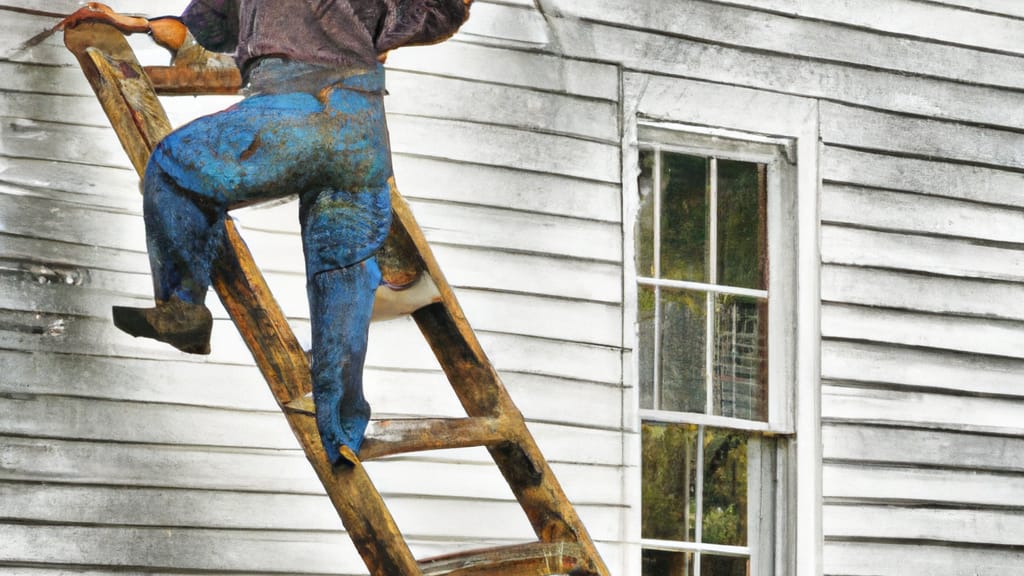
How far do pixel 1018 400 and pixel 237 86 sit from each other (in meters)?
3.72

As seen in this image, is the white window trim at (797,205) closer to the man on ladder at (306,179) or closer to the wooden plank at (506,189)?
the wooden plank at (506,189)

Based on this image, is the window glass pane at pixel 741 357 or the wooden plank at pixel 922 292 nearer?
the window glass pane at pixel 741 357

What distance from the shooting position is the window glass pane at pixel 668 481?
19.4 feet

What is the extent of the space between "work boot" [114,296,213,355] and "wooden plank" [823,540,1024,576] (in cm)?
323

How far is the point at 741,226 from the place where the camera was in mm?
6281

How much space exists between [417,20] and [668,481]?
2.61 metres

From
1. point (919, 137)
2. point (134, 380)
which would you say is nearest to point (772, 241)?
point (919, 137)

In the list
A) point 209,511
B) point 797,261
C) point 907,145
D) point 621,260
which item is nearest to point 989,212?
point 907,145

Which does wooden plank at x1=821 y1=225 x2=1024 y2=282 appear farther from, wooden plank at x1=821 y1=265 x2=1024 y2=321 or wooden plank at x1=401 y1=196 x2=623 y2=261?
wooden plank at x1=401 y1=196 x2=623 y2=261

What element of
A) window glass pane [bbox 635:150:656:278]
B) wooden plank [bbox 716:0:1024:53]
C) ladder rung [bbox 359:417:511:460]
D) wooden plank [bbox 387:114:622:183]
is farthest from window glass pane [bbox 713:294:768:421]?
ladder rung [bbox 359:417:511:460]

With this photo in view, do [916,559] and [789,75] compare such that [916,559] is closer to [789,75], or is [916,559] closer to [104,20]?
[789,75]

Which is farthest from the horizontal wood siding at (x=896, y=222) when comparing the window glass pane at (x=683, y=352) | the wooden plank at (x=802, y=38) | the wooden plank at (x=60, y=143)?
the wooden plank at (x=60, y=143)

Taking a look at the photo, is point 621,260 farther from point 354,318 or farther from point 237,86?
point 354,318

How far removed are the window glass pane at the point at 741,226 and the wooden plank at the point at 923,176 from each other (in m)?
0.29
